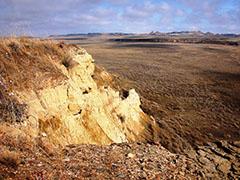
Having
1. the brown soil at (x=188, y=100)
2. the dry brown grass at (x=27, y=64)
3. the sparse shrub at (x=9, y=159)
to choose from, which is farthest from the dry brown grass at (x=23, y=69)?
the brown soil at (x=188, y=100)

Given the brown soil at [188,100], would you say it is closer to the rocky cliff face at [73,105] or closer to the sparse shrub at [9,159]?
the rocky cliff face at [73,105]

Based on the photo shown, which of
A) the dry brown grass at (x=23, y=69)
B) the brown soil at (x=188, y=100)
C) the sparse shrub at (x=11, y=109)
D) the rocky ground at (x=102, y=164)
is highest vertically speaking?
the dry brown grass at (x=23, y=69)

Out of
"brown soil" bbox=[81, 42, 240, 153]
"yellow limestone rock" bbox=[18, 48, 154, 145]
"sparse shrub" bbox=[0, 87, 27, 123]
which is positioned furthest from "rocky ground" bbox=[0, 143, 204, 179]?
"brown soil" bbox=[81, 42, 240, 153]

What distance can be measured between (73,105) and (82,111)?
2.47 feet

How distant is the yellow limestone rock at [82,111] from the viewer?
33.4 feet

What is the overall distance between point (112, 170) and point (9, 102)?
3.38 meters

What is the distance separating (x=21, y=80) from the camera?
10.3 m

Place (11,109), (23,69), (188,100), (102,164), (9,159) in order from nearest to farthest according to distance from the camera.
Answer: (9,159) < (102,164) < (11,109) < (23,69) < (188,100)

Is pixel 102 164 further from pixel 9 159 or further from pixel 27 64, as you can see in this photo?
pixel 27 64

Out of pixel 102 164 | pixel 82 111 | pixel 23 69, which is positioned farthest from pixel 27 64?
pixel 102 164

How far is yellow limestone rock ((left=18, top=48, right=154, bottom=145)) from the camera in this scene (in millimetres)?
10180

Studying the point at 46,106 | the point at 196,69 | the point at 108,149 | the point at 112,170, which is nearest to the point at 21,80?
the point at 46,106

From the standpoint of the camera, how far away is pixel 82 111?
12.9 m

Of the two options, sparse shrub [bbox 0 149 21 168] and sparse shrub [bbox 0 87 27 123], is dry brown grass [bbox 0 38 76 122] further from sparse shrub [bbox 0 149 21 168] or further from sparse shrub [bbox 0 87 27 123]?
sparse shrub [bbox 0 149 21 168]
